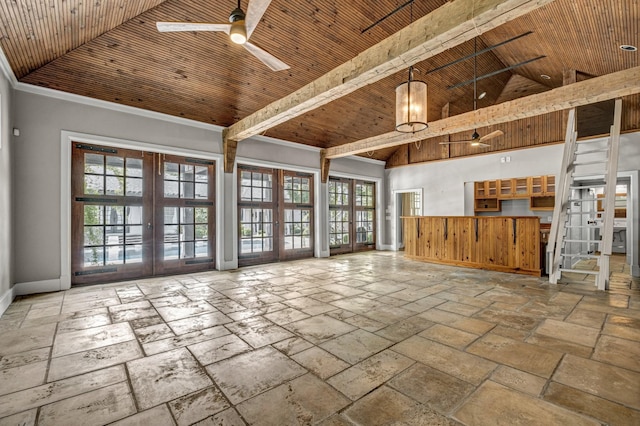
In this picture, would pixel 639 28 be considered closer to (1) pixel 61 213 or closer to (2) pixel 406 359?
(2) pixel 406 359

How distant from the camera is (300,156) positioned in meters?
7.77

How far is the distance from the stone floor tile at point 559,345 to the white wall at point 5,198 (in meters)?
5.65

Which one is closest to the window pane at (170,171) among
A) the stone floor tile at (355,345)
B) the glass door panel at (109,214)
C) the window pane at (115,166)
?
the glass door panel at (109,214)

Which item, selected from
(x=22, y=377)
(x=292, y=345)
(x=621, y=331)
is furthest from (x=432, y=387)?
(x=22, y=377)

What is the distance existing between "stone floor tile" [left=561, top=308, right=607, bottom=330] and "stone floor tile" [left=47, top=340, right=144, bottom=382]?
167 inches

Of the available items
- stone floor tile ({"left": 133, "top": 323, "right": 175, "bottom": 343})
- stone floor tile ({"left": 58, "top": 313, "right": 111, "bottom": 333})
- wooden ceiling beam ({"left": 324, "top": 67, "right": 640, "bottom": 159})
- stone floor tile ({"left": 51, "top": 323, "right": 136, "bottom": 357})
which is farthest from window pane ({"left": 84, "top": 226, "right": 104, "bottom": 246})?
wooden ceiling beam ({"left": 324, "top": 67, "right": 640, "bottom": 159})

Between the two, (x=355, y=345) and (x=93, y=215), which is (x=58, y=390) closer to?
(x=355, y=345)

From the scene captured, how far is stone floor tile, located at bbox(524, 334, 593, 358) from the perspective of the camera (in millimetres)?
2455

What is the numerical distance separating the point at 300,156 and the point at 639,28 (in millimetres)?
6087

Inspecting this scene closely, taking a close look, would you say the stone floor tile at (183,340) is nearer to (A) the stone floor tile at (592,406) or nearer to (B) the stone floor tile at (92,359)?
(B) the stone floor tile at (92,359)

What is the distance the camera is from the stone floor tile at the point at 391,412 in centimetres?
164

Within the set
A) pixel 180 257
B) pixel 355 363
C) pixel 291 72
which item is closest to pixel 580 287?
pixel 355 363

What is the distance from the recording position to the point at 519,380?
Result: 2045 mm

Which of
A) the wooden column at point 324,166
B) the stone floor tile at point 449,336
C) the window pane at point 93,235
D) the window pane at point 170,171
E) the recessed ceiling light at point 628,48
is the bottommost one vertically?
the stone floor tile at point 449,336
